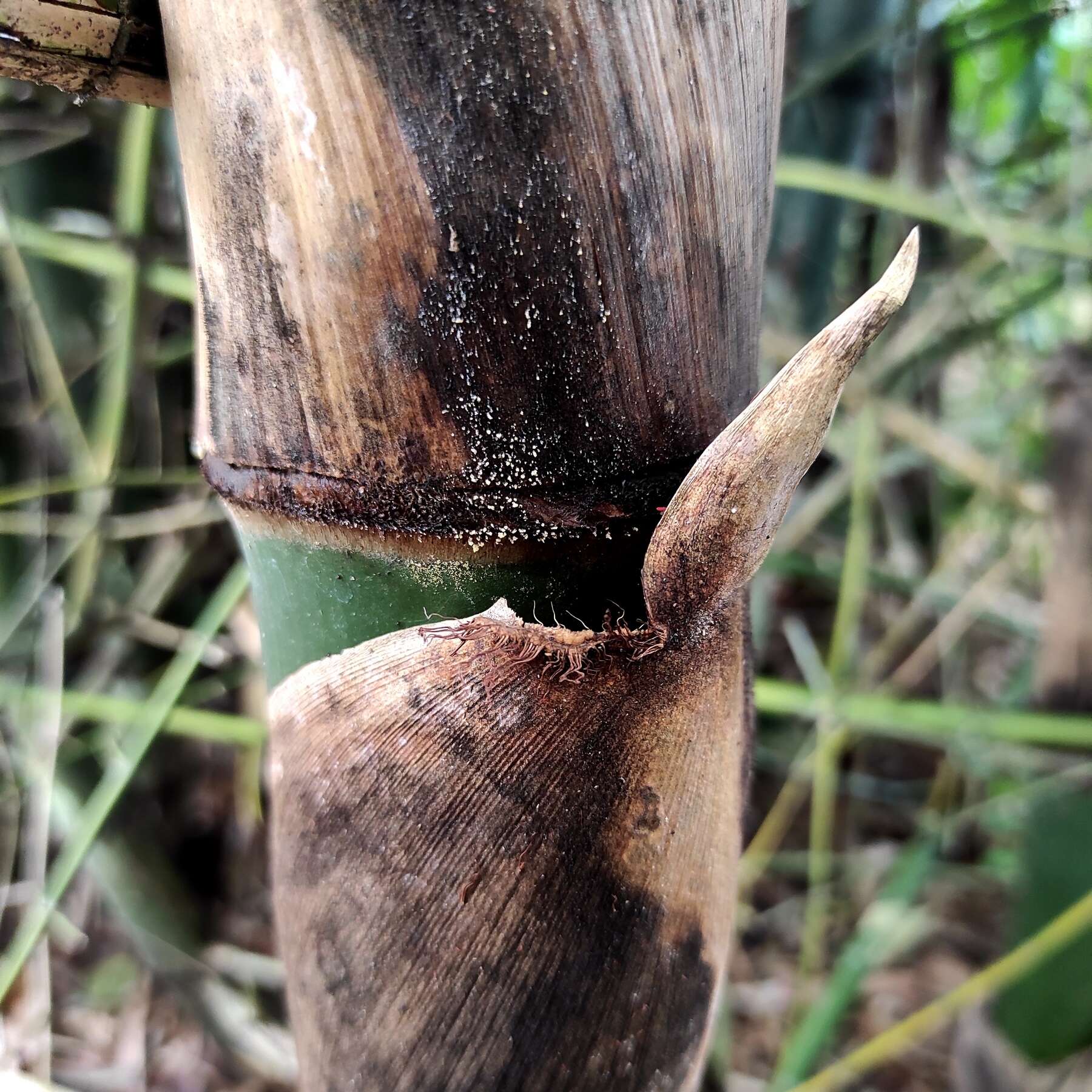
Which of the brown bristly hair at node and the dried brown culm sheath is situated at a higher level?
the brown bristly hair at node

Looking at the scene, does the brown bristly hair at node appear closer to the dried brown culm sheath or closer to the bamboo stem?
the dried brown culm sheath

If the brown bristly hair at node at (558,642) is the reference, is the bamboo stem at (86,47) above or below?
above

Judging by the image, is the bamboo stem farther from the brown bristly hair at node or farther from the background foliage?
the background foliage

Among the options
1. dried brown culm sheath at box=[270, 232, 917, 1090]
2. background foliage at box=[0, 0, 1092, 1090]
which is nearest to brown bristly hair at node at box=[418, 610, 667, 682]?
dried brown culm sheath at box=[270, 232, 917, 1090]

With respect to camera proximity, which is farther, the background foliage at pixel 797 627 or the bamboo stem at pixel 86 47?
the background foliage at pixel 797 627

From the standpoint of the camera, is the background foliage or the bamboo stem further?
the background foliage

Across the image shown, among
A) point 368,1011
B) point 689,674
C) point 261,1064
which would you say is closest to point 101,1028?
point 261,1064

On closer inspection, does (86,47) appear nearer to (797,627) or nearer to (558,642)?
(558,642)

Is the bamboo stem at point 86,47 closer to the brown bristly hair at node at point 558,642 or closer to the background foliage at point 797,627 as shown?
the brown bristly hair at node at point 558,642

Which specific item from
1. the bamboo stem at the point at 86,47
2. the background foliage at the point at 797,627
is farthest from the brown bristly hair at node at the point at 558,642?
the background foliage at the point at 797,627
